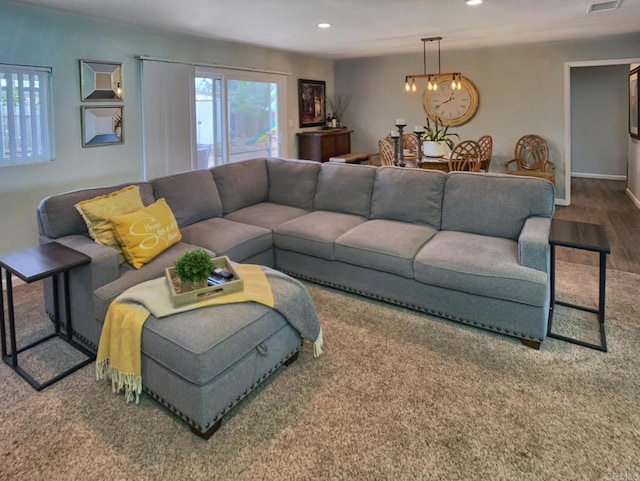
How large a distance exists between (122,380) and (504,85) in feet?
20.5

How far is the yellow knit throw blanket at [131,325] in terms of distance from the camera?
82.0 inches

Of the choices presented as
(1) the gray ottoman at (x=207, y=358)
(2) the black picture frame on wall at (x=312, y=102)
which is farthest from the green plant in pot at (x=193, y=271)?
(2) the black picture frame on wall at (x=312, y=102)

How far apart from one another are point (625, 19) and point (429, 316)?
390cm

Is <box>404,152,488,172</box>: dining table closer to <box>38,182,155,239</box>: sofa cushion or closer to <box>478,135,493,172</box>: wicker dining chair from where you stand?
<box>478,135,493,172</box>: wicker dining chair

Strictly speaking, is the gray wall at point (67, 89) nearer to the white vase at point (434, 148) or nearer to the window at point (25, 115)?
the window at point (25, 115)

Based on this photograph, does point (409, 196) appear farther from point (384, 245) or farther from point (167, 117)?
point (167, 117)

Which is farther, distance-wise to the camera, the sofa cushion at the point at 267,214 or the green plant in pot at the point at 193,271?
the sofa cushion at the point at 267,214

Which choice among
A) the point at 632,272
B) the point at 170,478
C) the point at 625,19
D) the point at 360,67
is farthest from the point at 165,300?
the point at 360,67

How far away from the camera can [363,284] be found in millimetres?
3277

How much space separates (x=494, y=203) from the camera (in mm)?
3217

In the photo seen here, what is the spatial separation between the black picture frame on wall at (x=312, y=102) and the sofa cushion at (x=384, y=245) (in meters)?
3.99

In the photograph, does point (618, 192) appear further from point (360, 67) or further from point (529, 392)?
point (529, 392)

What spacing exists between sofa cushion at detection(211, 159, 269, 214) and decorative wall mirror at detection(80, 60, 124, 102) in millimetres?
1280

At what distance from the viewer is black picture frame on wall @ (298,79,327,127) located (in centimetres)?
691
